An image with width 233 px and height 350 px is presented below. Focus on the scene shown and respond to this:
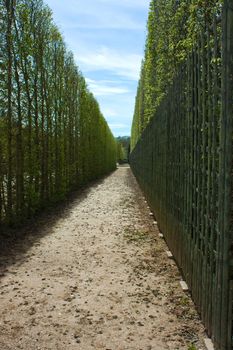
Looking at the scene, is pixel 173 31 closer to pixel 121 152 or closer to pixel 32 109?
pixel 32 109

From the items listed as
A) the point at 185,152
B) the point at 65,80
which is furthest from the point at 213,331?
the point at 65,80

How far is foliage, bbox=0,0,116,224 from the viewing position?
27.5ft

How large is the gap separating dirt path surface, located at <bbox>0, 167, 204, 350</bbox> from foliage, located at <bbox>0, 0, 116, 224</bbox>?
1684 mm

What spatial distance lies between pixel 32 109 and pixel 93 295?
23.3 feet

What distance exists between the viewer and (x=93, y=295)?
14.5ft

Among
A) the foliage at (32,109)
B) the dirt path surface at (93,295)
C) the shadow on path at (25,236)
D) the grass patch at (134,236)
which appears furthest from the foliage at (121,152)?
the dirt path surface at (93,295)

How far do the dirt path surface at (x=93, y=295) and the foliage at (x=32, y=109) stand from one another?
1.68 metres

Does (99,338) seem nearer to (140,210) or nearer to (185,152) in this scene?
(185,152)

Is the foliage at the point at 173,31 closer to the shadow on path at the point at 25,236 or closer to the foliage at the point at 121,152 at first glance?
the shadow on path at the point at 25,236

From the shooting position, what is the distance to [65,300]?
4.27m

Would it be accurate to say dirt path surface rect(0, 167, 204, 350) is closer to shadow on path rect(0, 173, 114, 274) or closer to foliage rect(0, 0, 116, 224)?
shadow on path rect(0, 173, 114, 274)

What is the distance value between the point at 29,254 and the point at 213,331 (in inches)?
152

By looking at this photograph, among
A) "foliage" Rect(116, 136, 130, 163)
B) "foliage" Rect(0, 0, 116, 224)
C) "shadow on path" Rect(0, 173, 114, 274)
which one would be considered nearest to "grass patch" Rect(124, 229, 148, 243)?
"shadow on path" Rect(0, 173, 114, 274)

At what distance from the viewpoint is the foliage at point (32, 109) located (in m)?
8.38
